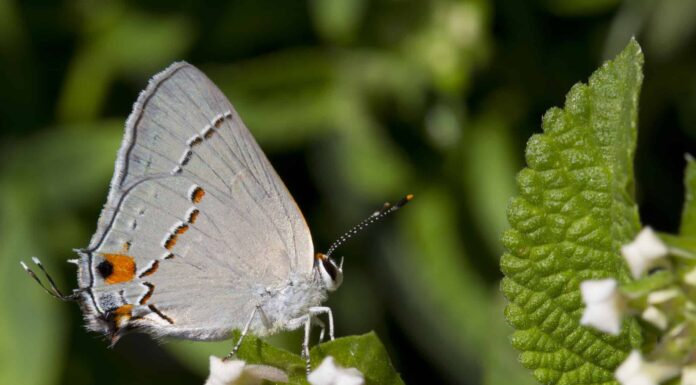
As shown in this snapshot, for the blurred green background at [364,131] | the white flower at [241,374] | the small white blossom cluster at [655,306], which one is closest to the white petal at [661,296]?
the small white blossom cluster at [655,306]

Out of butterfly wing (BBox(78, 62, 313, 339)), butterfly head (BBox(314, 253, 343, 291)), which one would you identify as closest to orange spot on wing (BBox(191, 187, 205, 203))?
butterfly wing (BBox(78, 62, 313, 339))

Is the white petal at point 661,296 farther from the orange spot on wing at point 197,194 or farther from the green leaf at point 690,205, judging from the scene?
the orange spot on wing at point 197,194

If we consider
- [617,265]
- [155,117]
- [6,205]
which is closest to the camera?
[617,265]

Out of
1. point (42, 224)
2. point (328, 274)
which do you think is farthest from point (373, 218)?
point (42, 224)

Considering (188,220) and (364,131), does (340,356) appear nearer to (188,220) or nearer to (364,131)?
(188,220)

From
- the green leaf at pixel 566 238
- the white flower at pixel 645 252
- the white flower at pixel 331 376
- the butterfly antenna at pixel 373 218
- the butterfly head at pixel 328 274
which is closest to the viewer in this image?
the white flower at pixel 645 252

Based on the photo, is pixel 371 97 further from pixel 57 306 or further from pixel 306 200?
pixel 57 306

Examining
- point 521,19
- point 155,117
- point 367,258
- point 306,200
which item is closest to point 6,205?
point 306,200
